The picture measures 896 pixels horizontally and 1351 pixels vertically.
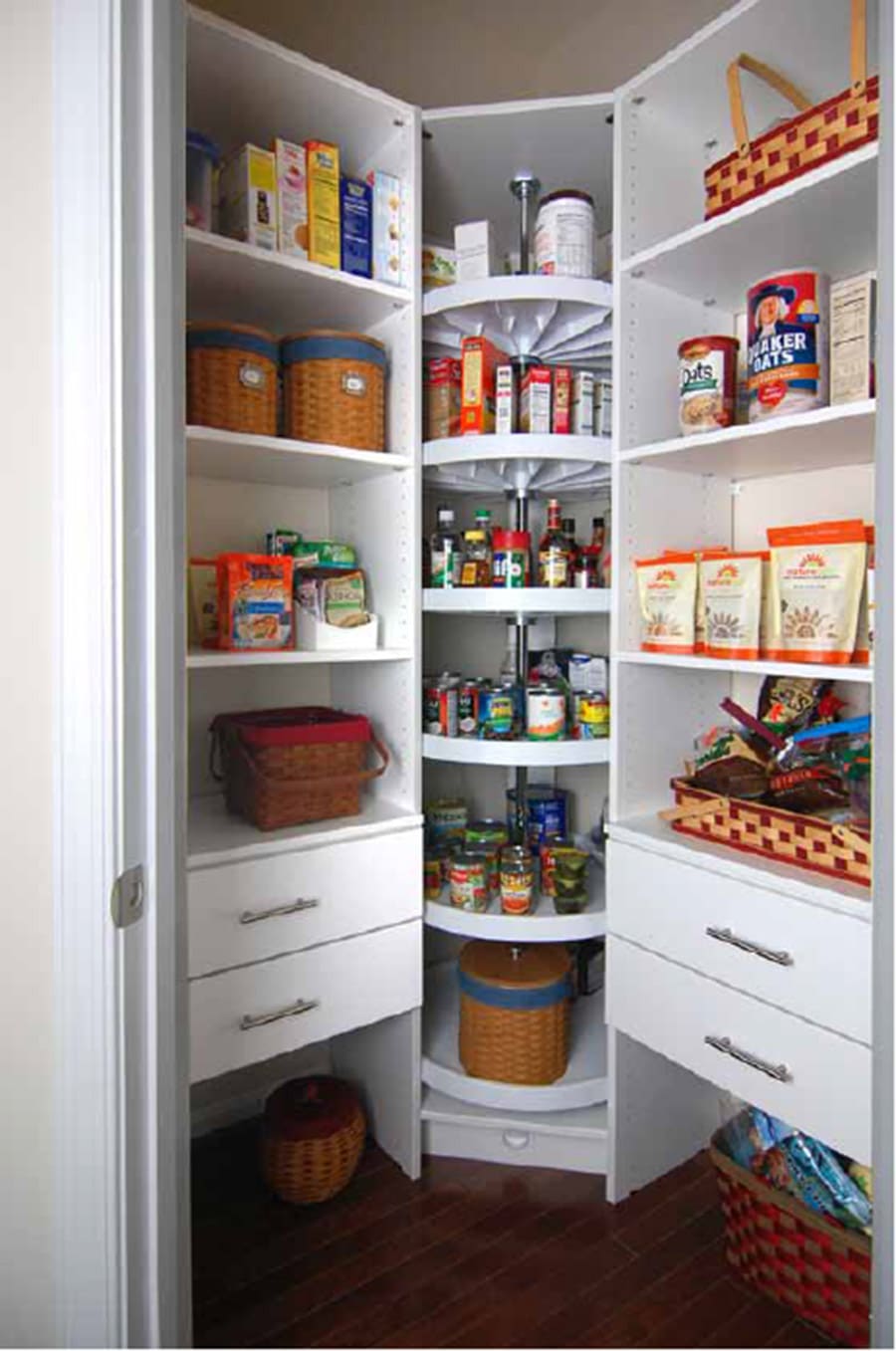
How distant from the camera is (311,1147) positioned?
64.4 inches

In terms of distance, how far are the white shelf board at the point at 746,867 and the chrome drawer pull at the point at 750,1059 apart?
290mm

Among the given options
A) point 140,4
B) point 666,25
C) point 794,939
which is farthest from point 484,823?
point 666,25

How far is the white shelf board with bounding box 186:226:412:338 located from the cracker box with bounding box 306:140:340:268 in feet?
0.17

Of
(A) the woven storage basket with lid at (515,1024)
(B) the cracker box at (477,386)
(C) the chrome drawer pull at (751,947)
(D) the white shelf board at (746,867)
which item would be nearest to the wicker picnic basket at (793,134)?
(B) the cracker box at (477,386)

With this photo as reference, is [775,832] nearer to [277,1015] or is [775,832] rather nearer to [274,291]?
[277,1015]

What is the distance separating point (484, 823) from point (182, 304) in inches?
56.3

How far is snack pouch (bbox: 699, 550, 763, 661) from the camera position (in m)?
1.44

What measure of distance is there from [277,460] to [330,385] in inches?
7.4

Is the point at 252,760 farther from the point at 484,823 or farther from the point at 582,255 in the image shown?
the point at 582,255

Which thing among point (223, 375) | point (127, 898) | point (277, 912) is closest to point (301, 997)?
point (277, 912)

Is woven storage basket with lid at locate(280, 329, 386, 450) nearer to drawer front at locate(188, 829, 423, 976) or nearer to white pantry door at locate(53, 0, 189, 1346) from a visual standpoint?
white pantry door at locate(53, 0, 189, 1346)

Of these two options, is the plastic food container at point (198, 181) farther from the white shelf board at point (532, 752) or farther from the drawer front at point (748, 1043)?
the drawer front at point (748, 1043)

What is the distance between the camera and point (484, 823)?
6.66 feet

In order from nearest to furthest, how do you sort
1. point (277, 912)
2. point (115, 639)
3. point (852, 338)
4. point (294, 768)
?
point (115, 639) < point (852, 338) < point (277, 912) < point (294, 768)
